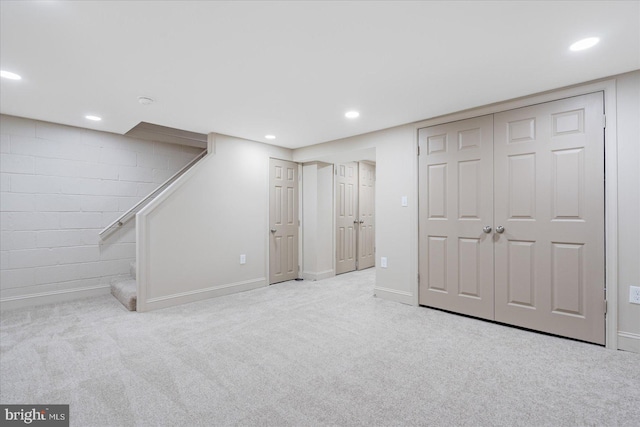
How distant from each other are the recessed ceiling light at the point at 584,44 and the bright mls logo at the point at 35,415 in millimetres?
3684

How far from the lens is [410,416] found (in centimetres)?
163

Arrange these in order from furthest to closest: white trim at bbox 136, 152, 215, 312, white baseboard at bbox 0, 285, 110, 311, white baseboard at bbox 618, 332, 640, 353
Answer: white baseboard at bbox 0, 285, 110, 311
white trim at bbox 136, 152, 215, 312
white baseboard at bbox 618, 332, 640, 353

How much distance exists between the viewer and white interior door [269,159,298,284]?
4.77 m

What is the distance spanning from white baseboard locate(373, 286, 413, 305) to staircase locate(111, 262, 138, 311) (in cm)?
287

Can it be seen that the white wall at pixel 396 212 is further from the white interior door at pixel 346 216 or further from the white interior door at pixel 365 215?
the white interior door at pixel 365 215

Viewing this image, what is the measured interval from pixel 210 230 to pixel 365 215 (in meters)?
3.07

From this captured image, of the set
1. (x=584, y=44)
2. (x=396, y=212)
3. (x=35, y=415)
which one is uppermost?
(x=584, y=44)

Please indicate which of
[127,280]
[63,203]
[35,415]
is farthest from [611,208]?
[63,203]

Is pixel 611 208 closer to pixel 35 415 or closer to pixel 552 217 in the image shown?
pixel 552 217

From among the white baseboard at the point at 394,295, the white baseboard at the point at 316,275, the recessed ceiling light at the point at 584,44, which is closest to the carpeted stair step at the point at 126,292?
the white baseboard at the point at 316,275

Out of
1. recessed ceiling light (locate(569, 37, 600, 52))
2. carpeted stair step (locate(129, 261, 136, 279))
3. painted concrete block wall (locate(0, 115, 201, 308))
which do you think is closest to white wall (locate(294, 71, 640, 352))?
recessed ceiling light (locate(569, 37, 600, 52))

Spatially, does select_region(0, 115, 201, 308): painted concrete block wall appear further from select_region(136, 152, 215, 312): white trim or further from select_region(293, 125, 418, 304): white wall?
select_region(293, 125, 418, 304): white wall

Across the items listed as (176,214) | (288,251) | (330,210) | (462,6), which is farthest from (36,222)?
(462,6)

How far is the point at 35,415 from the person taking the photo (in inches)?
65.6
